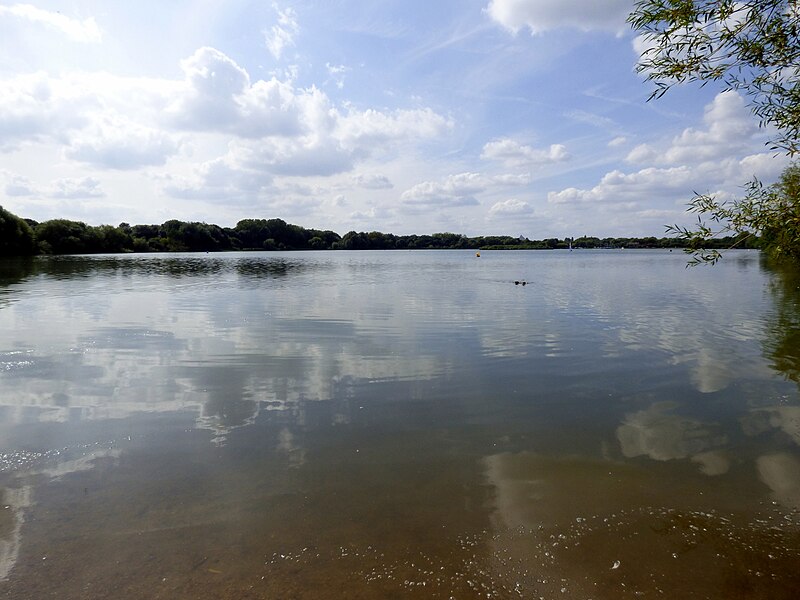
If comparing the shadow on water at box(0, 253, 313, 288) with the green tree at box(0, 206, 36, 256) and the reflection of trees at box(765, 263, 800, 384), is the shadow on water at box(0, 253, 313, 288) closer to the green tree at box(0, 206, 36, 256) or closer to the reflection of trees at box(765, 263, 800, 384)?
the green tree at box(0, 206, 36, 256)

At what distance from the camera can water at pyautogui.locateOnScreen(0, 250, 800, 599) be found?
5.59 metres

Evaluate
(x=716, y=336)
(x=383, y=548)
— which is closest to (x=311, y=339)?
(x=383, y=548)

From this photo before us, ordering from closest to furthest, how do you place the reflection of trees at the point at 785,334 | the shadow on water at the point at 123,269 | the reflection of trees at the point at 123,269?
the reflection of trees at the point at 785,334 < the reflection of trees at the point at 123,269 < the shadow on water at the point at 123,269

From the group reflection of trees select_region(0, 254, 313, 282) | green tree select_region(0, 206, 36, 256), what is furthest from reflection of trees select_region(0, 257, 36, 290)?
green tree select_region(0, 206, 36, 256)

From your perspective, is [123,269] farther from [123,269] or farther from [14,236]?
[14,236]

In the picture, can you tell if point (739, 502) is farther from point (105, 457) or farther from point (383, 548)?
point (105, 457)

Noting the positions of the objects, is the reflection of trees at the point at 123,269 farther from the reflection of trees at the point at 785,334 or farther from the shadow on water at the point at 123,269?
the reflection of trees at the point at 785,334

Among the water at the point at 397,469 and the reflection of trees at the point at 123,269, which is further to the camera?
the reflection of trees at the point at 123,269

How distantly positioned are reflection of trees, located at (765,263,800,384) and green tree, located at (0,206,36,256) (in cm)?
12828

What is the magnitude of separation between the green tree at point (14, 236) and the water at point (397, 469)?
111m

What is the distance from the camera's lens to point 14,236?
342 ft

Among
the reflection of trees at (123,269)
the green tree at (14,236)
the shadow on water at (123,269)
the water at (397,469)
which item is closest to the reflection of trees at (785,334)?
the water at (397,469)

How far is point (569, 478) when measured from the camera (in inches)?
308

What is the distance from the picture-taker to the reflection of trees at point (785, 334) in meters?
15.2
